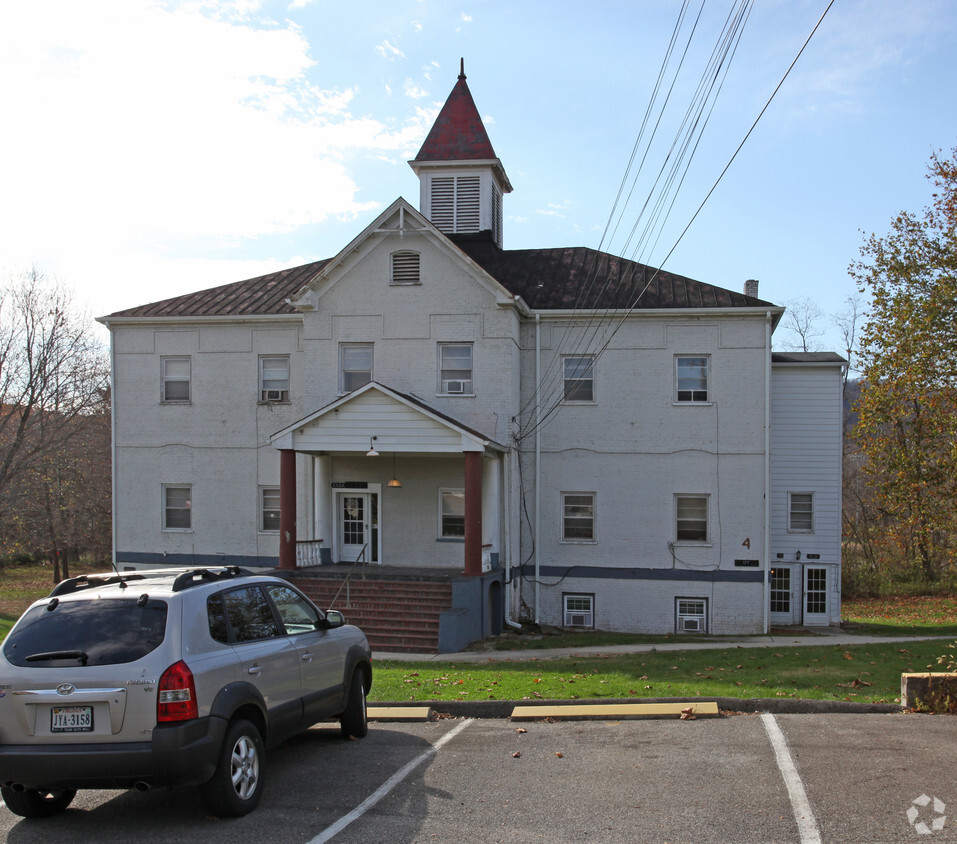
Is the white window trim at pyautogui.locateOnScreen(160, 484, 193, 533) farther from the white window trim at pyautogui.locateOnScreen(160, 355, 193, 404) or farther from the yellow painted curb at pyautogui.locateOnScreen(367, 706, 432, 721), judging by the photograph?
the yellow painted curb at pyautogui.locateOnScreen(367, 706, 432, 721)

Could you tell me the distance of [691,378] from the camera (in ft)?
74.1

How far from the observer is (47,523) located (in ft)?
132

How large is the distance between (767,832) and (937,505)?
17.0 metres

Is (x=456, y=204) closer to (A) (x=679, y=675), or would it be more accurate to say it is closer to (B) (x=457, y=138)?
(B) (x=457, y=138)

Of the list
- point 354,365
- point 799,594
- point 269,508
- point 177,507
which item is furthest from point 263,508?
point 799,594

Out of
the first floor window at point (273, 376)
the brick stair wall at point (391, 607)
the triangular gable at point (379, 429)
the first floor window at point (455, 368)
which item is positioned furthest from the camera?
the first floor window at point (273, 376)

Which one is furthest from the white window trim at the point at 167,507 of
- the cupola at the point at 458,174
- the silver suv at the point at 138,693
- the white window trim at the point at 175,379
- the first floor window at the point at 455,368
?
the silver suv at the point at 138,693

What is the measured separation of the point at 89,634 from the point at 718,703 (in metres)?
6.71

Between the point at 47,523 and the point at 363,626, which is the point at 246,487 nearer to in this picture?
the point at 363,626

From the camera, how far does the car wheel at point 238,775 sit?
21.5 ft

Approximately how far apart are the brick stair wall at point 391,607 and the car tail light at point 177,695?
476 inches

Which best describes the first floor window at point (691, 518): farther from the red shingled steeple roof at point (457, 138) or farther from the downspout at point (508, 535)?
the red shingled steeple roof at point (457, 138)

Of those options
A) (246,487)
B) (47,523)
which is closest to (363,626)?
(246,487)

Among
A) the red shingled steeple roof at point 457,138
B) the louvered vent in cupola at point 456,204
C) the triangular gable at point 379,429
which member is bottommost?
the triangular gable at point 379,429
